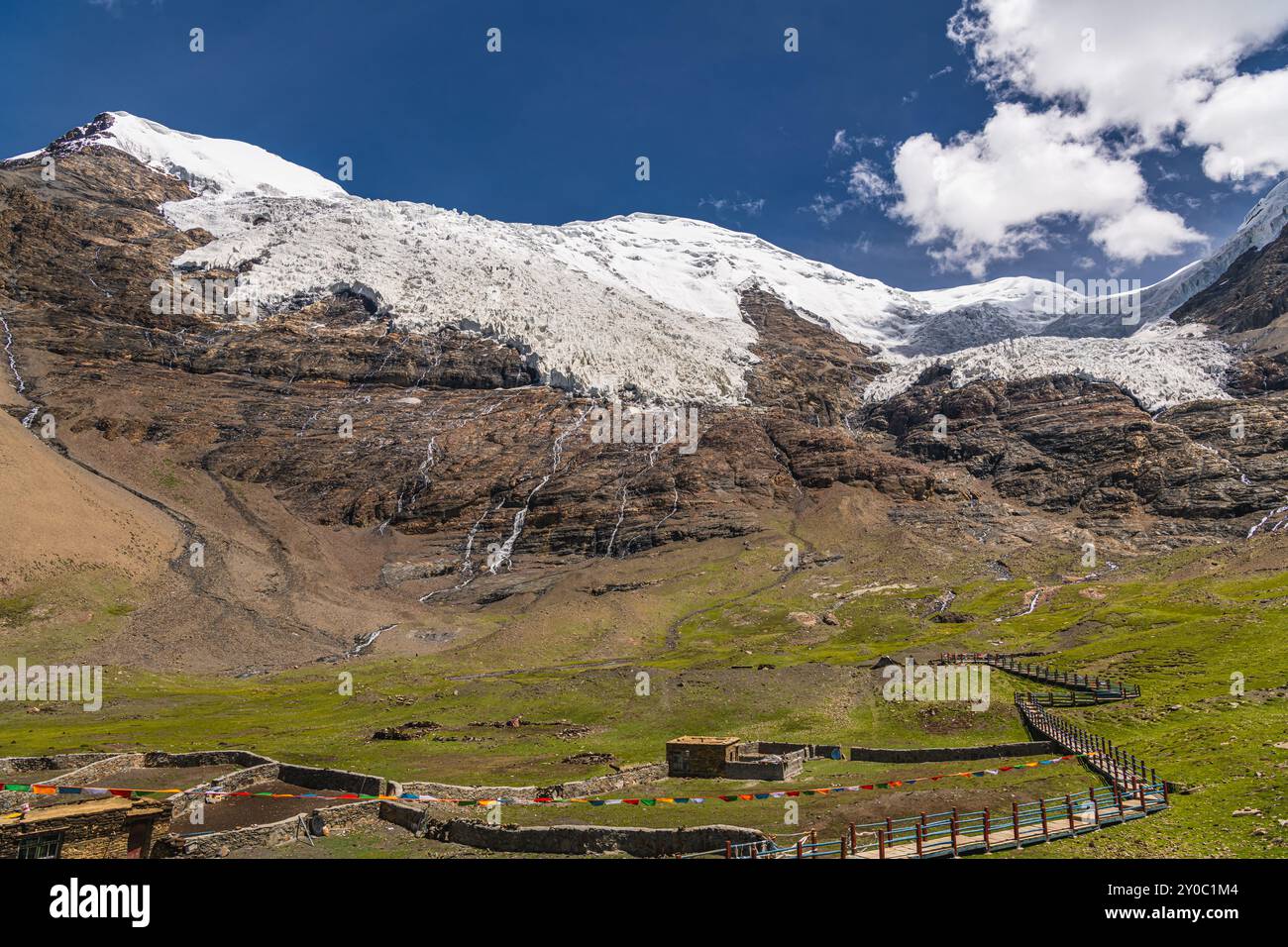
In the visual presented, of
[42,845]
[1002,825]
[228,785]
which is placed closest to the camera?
[1002,825]

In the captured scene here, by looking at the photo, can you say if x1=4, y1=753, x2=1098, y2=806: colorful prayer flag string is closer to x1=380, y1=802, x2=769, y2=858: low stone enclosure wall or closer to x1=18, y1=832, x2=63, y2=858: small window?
x1=380, y1=802, x2=769, y2=858: low stone enclosure wall

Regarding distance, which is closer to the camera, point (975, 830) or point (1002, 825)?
point (975, 830)

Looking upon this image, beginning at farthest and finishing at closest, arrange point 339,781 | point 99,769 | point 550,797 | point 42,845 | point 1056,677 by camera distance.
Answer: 1. point 1056,677
2. point 99,769
3. point 339,781
4. point 550,797
5. point 42,845

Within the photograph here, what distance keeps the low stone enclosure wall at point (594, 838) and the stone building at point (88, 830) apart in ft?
37.3

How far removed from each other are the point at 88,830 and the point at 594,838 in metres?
18.5

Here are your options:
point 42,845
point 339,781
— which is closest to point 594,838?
point 42,845

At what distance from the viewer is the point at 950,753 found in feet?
165

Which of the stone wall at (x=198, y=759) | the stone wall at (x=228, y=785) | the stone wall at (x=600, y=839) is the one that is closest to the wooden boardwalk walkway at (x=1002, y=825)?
the stone wall at (x=600, y=839)

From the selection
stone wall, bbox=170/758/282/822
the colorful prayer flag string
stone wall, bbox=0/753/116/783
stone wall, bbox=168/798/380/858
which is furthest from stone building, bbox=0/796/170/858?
stone wall, bbox=0/753/116/783

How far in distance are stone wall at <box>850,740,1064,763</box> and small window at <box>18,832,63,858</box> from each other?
41039 millimetres

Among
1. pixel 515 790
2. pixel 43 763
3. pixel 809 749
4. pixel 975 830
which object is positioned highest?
pixel 975 830

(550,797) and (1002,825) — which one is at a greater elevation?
(1002,825)

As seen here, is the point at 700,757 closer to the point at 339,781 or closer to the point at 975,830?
the point at 339,781
